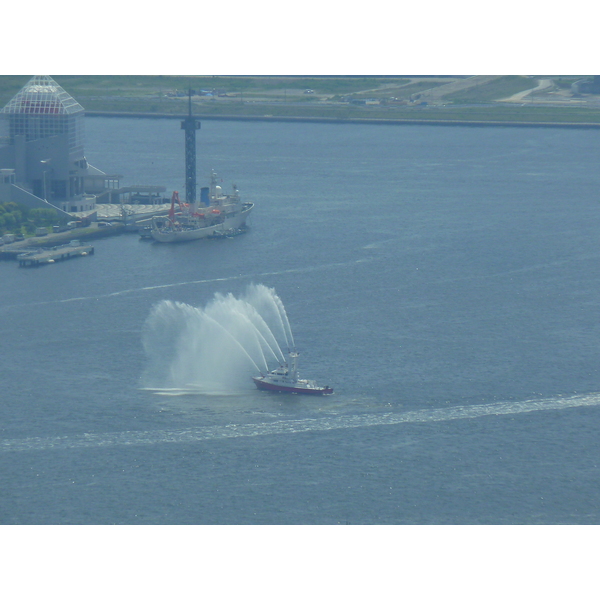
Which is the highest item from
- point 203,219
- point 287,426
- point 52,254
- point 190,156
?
point 190,156

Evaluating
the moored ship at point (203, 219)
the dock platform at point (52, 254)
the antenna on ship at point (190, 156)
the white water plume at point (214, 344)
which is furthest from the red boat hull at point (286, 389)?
the antenna on ship at point (190, 156)

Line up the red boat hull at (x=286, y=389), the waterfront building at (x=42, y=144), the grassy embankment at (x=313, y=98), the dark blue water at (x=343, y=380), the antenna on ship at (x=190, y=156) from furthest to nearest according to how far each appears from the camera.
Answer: the grassy embankment at (x=313, y=98) → the antenna on ship at (x=190, y=156) → the waterfront building at (x=42, y=144) → the red boat hull at (x=286, y=389) → the dark blue water at (x=343, y=380)

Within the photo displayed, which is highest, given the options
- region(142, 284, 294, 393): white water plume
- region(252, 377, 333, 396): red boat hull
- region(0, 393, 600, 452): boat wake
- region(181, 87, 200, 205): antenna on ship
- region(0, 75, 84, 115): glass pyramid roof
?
region(0, 75, 84, 115): glass pyramid roof

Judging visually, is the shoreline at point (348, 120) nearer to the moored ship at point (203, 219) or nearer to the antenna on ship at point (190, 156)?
the antenna on ship at point (190, 156)

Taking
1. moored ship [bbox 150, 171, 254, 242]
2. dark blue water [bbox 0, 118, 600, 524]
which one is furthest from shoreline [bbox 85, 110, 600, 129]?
moored ship [bbox 150, 171, 254, 242]

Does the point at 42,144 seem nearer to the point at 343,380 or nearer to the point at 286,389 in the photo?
the point at 343,380

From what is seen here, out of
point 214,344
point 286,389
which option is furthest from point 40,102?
point 286,389

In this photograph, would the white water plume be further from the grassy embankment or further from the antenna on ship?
the grassy embankment
